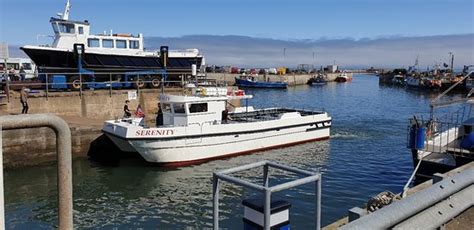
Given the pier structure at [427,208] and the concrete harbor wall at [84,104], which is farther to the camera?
the concrete harbor wall at [84,104]

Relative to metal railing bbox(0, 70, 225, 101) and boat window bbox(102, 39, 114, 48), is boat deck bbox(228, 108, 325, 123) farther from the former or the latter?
boat window bbox(102, 39, 114, 48)

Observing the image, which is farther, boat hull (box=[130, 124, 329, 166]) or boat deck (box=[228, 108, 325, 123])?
boat deck (box=[228, 108, 325, 123])

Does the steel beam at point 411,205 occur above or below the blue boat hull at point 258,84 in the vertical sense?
above

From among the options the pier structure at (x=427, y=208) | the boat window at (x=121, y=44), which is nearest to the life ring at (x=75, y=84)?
the boat window at (x=121, y=44)

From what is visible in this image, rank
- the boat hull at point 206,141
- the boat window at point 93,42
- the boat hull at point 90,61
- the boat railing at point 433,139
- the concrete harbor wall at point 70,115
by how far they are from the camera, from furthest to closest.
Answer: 1. the boat window at point 93,42
2. the boat hull at point 90,61
3. the boat hull at point 206,141
4. the concrete harbor wall at point 70,115
5. the boat railing at point 433,139

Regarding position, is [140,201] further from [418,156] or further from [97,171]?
[418,156]

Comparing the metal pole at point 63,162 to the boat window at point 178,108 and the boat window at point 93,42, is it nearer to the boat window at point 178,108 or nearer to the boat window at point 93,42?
the boat window at point 178,108

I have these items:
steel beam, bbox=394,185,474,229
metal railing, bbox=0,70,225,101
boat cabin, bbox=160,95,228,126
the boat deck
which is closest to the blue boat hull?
metal railing, bbox=0,70,225,101

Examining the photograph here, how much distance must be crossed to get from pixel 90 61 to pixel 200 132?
1224 centimetres

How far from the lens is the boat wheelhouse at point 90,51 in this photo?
27.4 m

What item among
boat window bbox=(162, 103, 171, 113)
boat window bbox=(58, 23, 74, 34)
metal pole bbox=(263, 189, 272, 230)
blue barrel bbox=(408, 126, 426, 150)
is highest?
boat window bbox=(58, 23, 74, 34)

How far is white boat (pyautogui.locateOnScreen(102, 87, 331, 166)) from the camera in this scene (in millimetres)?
18266

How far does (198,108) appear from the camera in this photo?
66.6ft

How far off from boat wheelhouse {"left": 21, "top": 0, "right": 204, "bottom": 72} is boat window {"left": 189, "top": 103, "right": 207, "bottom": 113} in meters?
10.6
